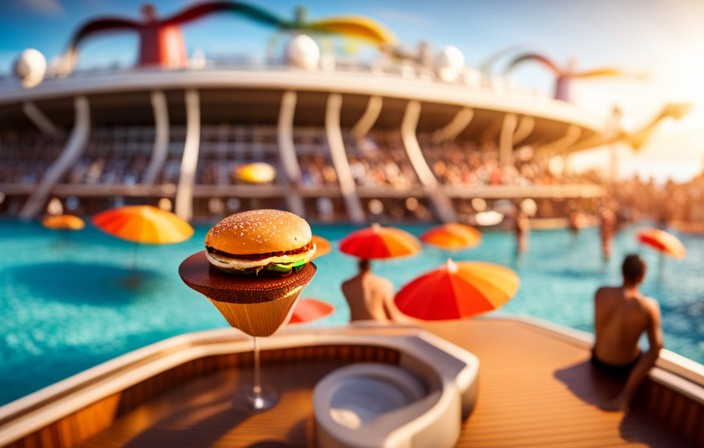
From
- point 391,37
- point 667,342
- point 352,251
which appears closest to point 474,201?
point 391,37

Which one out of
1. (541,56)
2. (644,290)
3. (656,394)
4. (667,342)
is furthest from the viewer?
(541,56)

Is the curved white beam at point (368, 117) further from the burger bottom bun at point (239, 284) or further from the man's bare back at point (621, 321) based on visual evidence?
→ the burger bottom bun at point (239, 284)

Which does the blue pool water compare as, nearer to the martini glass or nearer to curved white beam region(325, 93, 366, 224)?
curved white beam region(325, 93, 366, 224)

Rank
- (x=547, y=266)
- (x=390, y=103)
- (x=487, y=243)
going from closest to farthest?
(x=547, y=266) → (x=487, y=243) → (x=390, y=103)

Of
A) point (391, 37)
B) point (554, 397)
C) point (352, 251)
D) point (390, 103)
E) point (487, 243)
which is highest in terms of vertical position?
point (391, 37)

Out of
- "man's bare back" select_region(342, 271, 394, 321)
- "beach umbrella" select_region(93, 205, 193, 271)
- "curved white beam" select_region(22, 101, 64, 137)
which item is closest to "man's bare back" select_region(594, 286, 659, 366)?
"man's bare back" select_region(342, 271, 394, 321)

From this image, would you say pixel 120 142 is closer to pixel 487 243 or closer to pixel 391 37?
pixel 391 37
